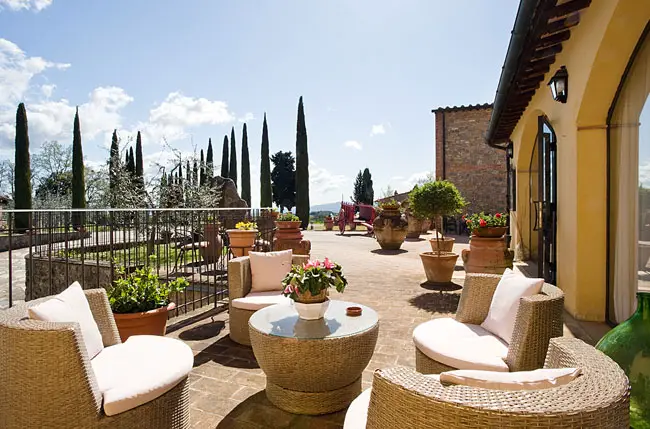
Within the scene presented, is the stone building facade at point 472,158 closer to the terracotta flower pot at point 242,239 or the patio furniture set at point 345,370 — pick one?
the terracotta flower pot at point 242,239

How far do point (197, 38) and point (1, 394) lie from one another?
21.7 feet

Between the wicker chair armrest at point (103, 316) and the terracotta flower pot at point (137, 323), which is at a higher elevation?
the wicker chair armrest at point (103, 316)

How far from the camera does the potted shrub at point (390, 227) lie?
10156 mm

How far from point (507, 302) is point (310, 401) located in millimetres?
1317

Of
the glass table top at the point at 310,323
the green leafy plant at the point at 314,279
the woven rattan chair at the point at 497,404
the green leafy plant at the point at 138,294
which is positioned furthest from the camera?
the green leafy plant at the point at 138,294

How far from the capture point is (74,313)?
75.6 inches

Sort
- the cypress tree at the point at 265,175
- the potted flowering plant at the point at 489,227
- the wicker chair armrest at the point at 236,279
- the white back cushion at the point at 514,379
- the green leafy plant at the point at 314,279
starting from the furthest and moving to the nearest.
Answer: the cypress tree at the point at 265,175 < the potted flowering plant at the point at 489,227 < the wicker chair armrest at the point at 236,279 < the green leafy plant at the point at 314,279 < the white back cushion at the point at 514,379

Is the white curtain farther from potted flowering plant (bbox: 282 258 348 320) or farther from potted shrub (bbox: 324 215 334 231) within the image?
potted shrub (bbox: 324 215 334 231)

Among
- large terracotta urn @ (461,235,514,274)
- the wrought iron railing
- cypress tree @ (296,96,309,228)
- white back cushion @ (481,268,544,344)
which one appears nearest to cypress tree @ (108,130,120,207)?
the wrought iron railing

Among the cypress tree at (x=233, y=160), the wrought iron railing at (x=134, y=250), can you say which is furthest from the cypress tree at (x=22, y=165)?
the cypress tree at (x=233, y=160)

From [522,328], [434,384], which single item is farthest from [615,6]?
[434,384]

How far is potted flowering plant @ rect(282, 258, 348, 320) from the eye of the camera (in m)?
2.48

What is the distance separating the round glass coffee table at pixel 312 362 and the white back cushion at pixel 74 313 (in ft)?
2.79

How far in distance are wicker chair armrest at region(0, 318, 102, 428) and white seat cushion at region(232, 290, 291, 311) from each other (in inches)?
67.0
